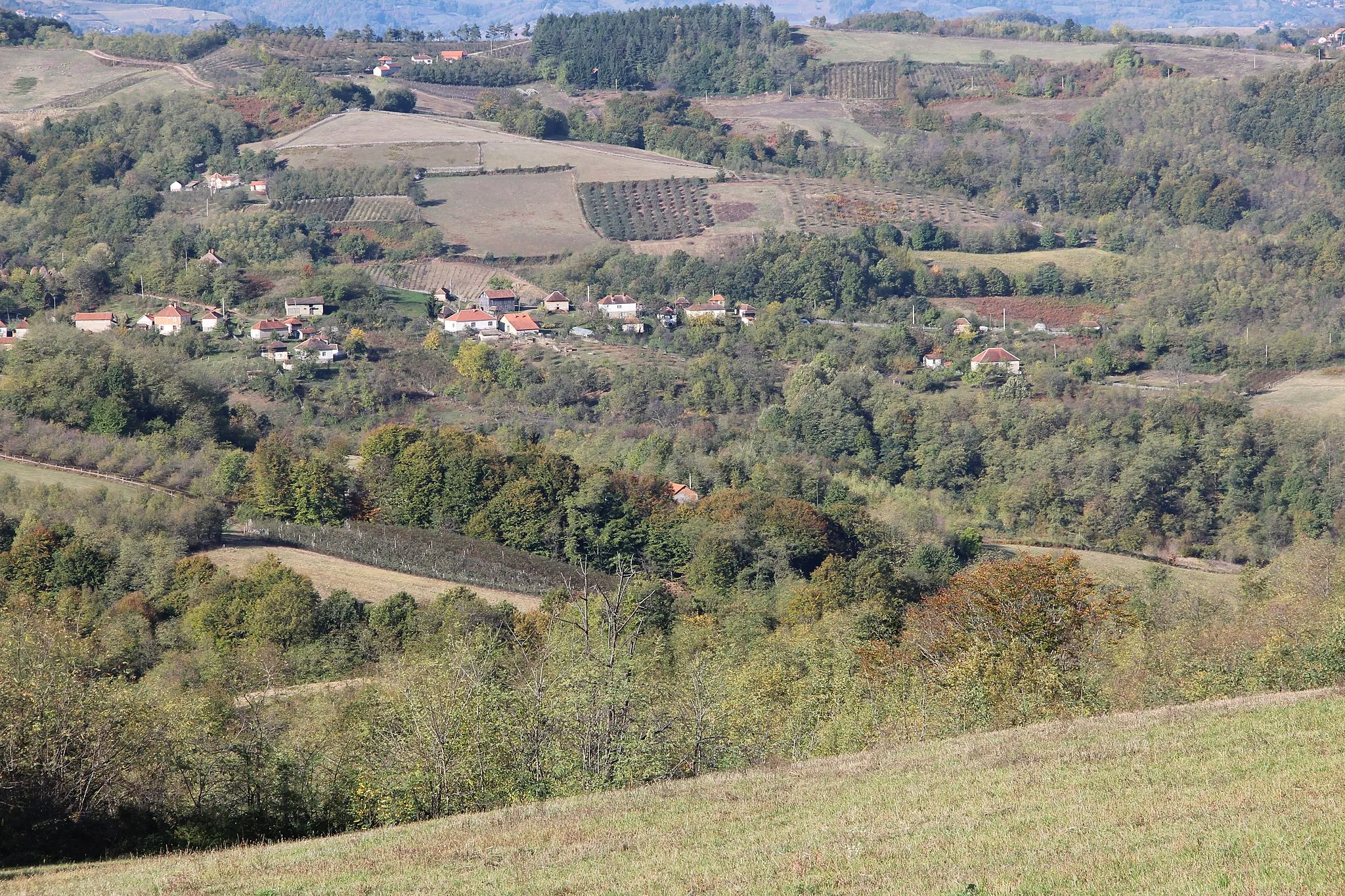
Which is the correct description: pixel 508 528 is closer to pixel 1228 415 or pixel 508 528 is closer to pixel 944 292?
pixel 1228 415

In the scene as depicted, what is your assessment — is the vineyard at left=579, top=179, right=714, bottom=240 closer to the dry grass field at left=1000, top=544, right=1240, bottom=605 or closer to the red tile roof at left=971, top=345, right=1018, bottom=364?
the red tile roof at left=971, top=345, right=1018, bottom=364

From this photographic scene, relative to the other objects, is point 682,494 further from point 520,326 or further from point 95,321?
point 95,321

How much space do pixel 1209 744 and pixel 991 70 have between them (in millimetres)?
134031

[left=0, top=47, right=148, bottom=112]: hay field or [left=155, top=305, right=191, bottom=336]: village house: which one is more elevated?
[left=0, top=47, right=148, bottom=112]: hay field

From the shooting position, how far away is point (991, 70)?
468ft

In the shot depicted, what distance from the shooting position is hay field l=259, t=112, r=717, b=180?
108250 mm

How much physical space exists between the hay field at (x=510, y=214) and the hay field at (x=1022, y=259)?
77.0ft

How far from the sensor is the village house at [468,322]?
82.7 m

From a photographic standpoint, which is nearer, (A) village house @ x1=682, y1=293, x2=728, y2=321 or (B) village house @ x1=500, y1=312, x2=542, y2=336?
(B) village house @ x1=500, y1=312, x2=542, y2=336

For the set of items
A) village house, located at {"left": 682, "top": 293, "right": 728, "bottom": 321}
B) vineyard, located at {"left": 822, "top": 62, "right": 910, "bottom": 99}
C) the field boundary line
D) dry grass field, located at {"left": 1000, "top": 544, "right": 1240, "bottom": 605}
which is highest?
vineyard, located at {"left": 822, "top": 62, "right": 910, "bottom": 99}

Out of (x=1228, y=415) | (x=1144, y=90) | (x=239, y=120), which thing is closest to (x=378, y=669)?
(x=1228, y=415)

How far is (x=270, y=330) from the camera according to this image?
7988cm

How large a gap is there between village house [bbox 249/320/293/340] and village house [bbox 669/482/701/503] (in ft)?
107

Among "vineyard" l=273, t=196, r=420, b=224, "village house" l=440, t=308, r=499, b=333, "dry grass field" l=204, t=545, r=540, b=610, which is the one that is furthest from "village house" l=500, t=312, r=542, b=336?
"dry grass field" l=204, t=545, r=540, b=610
